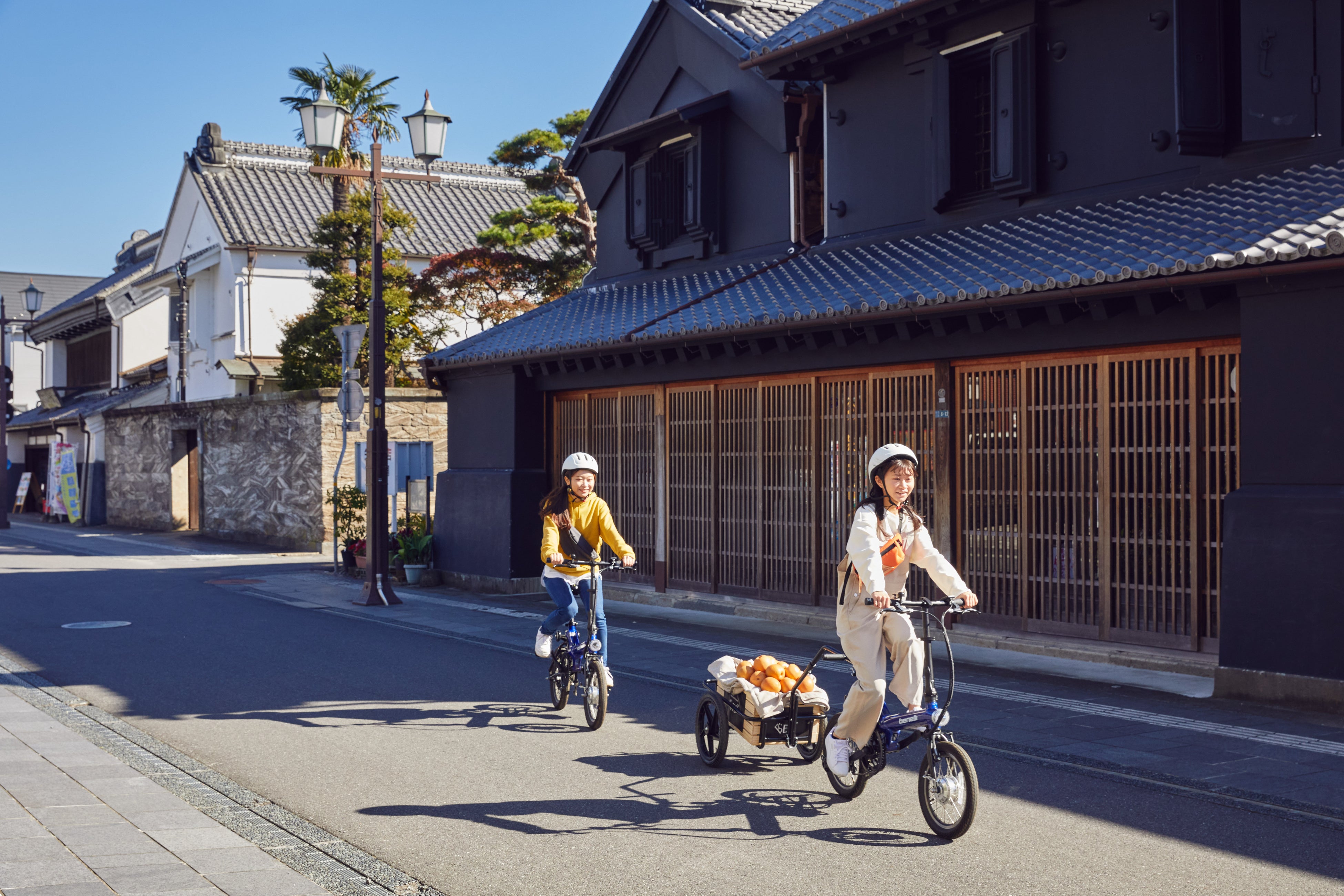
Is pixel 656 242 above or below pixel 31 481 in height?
above

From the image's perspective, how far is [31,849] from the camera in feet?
18.5

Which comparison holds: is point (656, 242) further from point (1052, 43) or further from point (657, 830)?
point (657, 830)

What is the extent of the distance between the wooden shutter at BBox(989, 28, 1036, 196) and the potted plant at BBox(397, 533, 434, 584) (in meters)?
10.2

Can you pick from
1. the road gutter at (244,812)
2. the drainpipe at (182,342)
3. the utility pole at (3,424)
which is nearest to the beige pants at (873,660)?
the road gutter at (244,812)

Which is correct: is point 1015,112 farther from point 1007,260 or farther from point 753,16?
point 753,16

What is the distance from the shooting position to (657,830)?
20.2 ft

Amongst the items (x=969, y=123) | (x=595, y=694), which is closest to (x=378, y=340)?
(x=969, y=123)

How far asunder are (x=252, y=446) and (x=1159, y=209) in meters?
21.0

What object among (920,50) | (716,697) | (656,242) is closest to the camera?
(716,697)

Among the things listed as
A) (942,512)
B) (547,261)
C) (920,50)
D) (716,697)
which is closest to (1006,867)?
(716,697)

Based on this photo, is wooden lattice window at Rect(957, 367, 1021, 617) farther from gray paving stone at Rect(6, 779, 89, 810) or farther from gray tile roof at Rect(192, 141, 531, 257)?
gray tile roof at Rect(192, 141, 531, 257)

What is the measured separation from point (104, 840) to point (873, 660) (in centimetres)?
363

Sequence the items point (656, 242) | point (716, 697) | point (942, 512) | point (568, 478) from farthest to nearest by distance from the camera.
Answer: point (656, 242)
point (942, 512)
point (568, 478)
point (716, 697)

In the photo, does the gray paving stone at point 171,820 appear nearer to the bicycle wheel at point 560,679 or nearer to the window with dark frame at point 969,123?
the bicycle wheel at point 560,679
